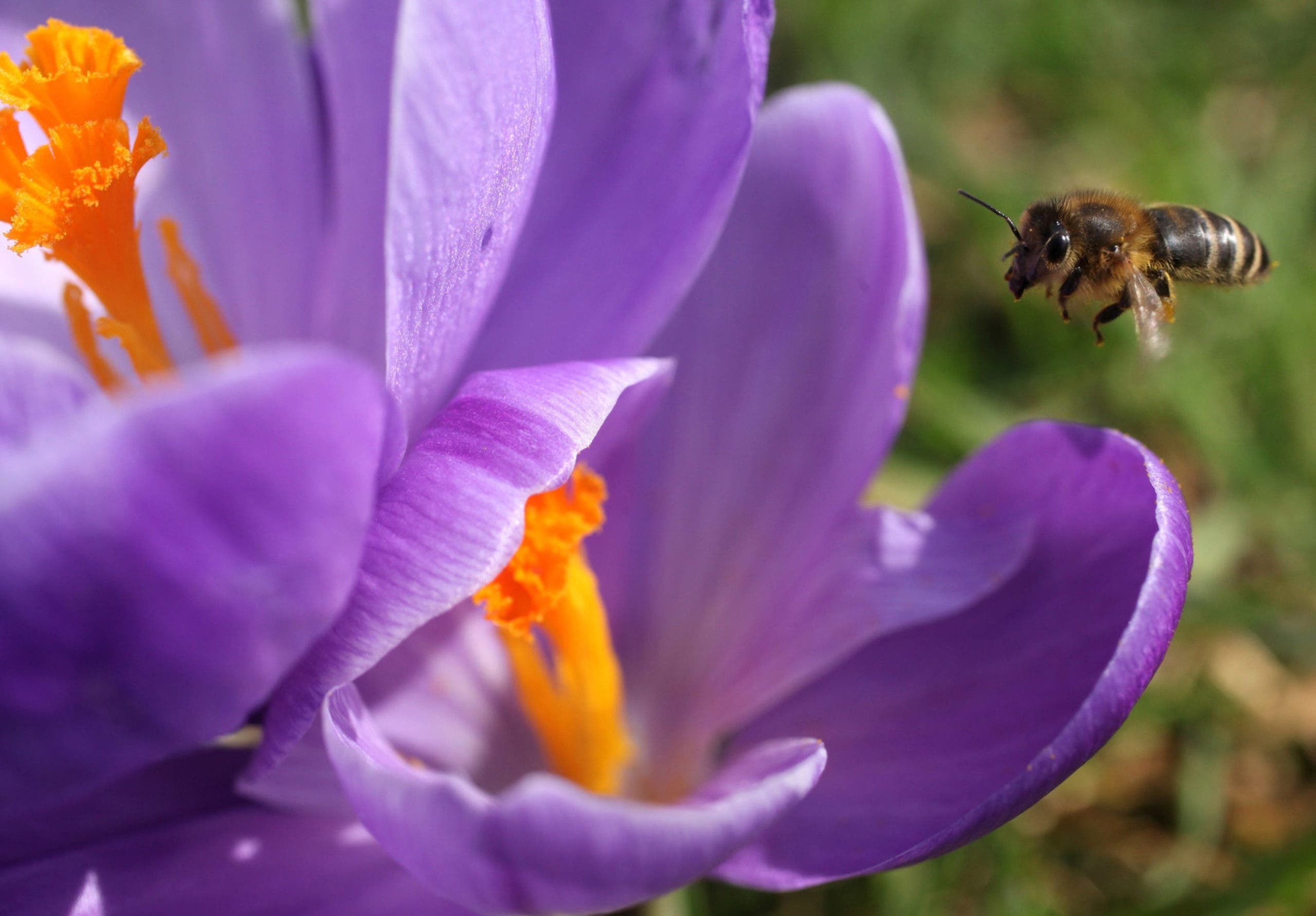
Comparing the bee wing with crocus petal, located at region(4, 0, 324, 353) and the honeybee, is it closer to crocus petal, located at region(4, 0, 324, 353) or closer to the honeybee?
the honeybee


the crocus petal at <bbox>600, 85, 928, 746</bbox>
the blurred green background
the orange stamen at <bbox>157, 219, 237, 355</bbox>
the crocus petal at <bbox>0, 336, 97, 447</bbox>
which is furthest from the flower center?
the blurred green background

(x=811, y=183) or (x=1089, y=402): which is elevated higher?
(x=811, y=183)

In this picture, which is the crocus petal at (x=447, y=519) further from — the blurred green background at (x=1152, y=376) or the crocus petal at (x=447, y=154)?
the blurred green background at (x=1152, y=376)

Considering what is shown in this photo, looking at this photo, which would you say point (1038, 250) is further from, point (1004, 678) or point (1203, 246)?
point (1004, 678)

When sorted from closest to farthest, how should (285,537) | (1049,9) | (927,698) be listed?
(285,537) → (927,698) → (1049,9)

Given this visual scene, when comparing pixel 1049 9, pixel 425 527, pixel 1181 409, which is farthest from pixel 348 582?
pixel 1049 9

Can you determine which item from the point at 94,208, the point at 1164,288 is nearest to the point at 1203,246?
the point at 1164,288

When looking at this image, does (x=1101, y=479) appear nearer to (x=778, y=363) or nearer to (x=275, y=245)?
(x=778, y=363)
